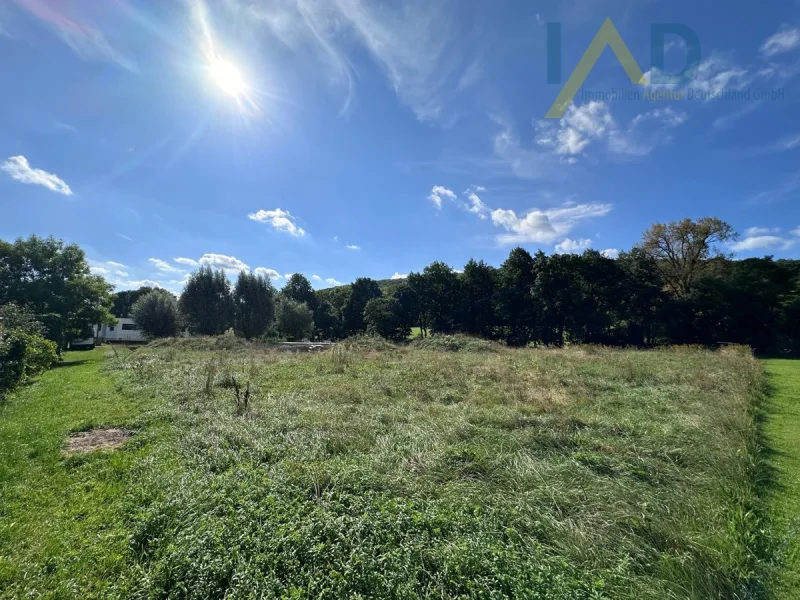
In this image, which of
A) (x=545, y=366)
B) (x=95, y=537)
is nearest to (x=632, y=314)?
(x=545, y=366)

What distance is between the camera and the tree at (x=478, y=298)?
34.5 metres

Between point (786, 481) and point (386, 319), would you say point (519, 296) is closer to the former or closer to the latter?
point (386, 319)

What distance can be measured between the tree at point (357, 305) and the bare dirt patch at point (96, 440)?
120 feet

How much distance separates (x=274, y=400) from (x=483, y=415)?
505 centimetres

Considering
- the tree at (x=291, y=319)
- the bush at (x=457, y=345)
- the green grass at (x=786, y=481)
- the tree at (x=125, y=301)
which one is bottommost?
the green grass at (x=786, y=481)

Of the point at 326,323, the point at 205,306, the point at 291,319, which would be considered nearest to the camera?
the point at 205,306

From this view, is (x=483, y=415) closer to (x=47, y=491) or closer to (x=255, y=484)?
(x=255, y=484)

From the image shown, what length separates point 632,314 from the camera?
29.2 meters

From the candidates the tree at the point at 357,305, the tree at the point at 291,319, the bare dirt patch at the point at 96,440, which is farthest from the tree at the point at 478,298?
the bare dirt patch at the point at 96,440

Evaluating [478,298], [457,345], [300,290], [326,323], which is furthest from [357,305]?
[457,345]

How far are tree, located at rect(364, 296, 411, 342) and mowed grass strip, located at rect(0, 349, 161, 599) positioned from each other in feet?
96.1

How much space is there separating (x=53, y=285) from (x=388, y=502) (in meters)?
27.4

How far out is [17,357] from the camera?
10.1 metres

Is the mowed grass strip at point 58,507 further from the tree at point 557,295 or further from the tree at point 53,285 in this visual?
the tree at point 557,295
